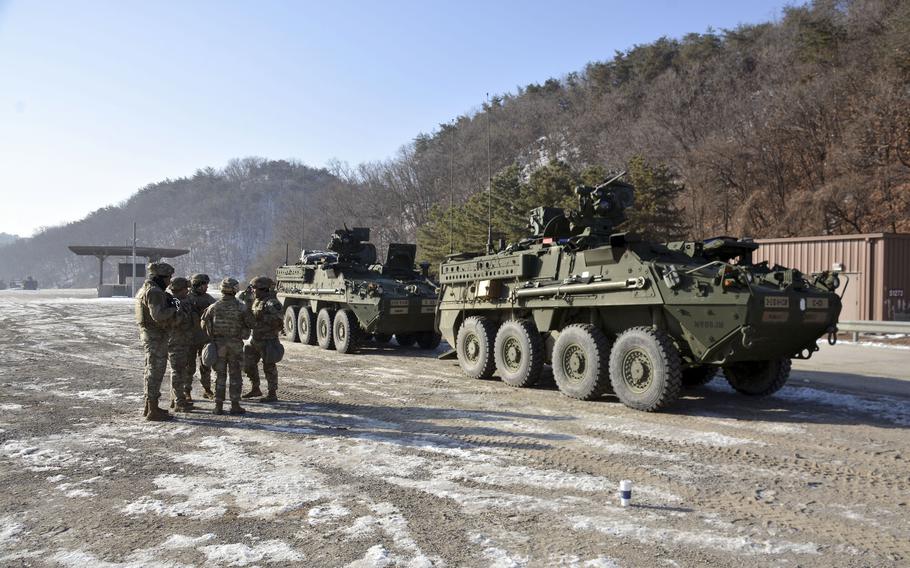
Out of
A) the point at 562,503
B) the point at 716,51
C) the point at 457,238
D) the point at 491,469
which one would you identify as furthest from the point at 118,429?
the point at 716,51

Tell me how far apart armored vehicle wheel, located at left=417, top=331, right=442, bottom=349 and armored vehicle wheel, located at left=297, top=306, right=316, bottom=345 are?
8.59ft

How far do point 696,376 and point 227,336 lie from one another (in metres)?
5.83

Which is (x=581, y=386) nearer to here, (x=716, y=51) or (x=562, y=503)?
(x=562, y=503)

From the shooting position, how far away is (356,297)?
13961mm

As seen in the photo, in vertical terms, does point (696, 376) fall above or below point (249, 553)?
above

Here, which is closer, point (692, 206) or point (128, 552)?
point (128, 552)

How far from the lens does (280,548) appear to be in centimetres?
377

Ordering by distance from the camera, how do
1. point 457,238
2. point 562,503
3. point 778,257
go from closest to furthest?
point 562,503 < point 778,257 < point 457,238

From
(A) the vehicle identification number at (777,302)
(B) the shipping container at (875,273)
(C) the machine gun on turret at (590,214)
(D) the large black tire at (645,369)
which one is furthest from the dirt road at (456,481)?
(B) the shipping container at (875,273)

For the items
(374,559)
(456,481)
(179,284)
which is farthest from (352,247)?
(374,559)

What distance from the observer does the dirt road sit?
3779mm

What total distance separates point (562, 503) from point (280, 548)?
5.84ft

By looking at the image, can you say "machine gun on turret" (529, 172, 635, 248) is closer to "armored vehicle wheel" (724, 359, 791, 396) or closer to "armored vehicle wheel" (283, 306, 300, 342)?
"armored vehicle wheel" (724, 359, 791, 396)

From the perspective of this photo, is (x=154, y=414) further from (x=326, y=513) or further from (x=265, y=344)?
(x=326, y=513)
